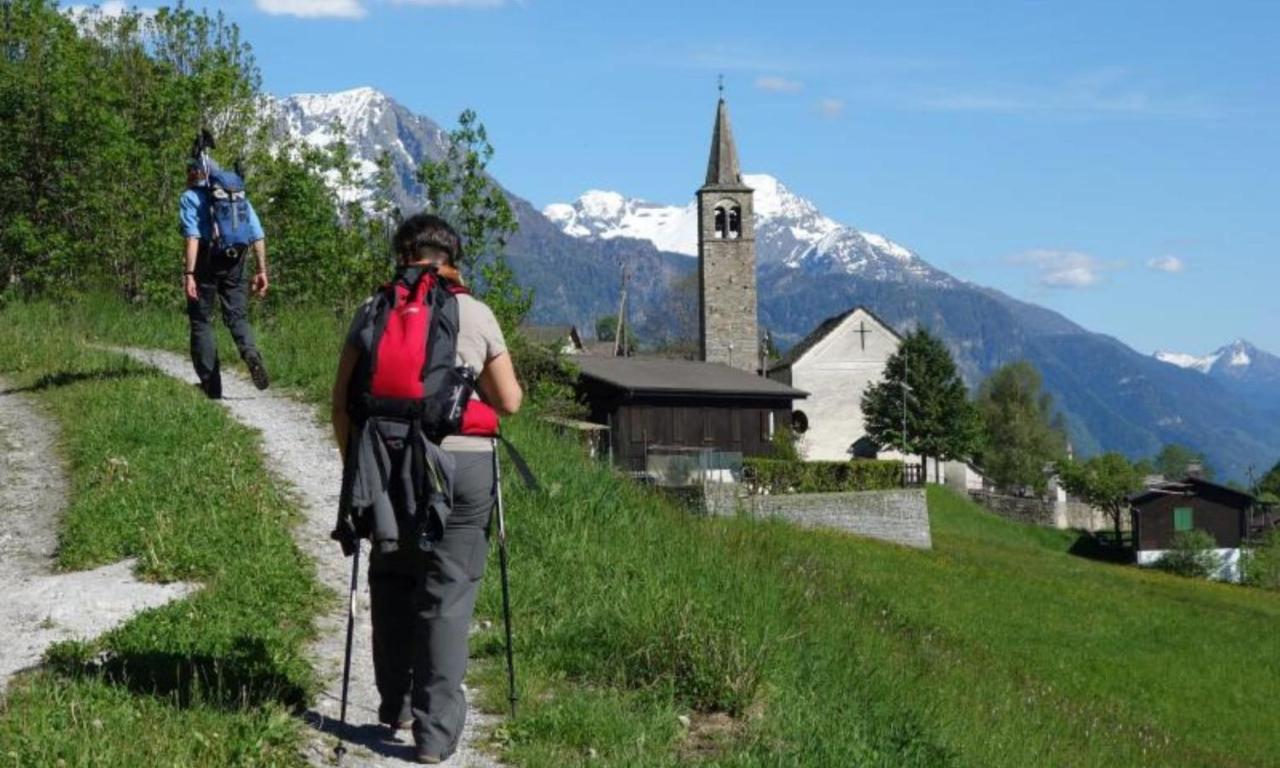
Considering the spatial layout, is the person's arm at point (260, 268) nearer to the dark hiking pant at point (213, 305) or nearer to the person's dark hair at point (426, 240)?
the dark hiking pant at point (213, 305)

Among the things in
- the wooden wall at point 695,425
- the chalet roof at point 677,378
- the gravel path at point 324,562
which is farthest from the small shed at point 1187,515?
the gravel path at point 324,562

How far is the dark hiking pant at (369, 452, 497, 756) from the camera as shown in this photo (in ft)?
19.7

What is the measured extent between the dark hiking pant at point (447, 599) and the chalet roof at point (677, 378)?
6194 centimetres

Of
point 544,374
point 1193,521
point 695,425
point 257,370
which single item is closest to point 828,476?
point 544,374

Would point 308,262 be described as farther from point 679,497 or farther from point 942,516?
point 942,516

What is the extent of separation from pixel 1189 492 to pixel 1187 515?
153 cm

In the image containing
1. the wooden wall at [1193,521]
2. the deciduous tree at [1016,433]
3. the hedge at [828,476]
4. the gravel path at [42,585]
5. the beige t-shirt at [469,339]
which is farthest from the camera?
the deciduous tree at [1016,433]

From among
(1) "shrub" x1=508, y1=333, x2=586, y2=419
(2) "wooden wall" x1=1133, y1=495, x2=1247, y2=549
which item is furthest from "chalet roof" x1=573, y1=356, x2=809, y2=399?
(1) "shrub" x1=508, y1=333, x2=586, y2=419

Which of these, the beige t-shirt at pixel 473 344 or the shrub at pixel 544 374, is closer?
the beige t-shirt at pixel 473 344

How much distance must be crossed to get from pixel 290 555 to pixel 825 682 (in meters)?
3.12

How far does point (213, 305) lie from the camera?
13.4m

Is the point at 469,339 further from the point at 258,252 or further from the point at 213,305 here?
the point at 213,305

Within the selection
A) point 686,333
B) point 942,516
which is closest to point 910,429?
point 942,516

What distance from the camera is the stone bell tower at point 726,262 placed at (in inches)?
3728
